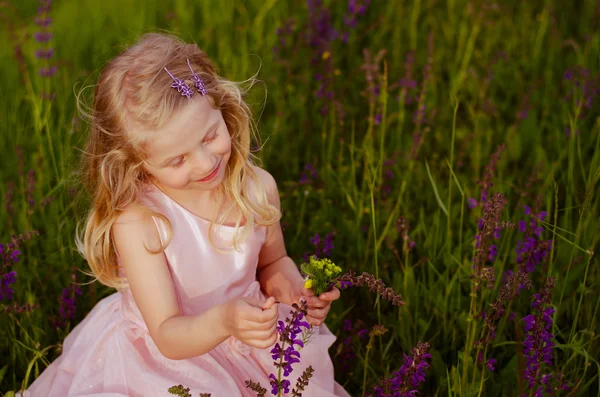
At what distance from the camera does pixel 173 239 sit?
2166mm

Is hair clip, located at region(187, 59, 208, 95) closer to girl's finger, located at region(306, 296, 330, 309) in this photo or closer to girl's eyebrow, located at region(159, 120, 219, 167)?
girl's eyebrow, located at region(159, 120, 219, 167)

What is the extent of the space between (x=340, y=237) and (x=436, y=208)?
43 cm

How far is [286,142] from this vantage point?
340cm

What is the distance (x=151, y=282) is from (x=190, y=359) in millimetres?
247

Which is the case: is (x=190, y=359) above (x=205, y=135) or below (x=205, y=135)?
below

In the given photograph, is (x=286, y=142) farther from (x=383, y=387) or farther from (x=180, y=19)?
(x=383, y=387)

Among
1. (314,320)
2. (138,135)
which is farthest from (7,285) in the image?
(314,320)

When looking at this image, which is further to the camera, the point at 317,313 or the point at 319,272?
the point at 317,313

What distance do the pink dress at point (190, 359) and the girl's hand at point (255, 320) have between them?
41 cm

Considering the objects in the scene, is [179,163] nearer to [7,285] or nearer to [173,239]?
[173,239]

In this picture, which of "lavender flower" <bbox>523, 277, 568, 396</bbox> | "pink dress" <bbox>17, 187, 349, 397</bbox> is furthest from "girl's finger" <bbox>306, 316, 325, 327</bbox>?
"lavender flower" <bbox>523, 277, 568, 396</bbox>

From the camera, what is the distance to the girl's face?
1937mm

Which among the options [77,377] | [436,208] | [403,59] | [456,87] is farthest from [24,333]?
[403,59]

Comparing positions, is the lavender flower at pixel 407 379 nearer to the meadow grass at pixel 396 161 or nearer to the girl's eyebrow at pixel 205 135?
the meadow grass at pixel 396 161
